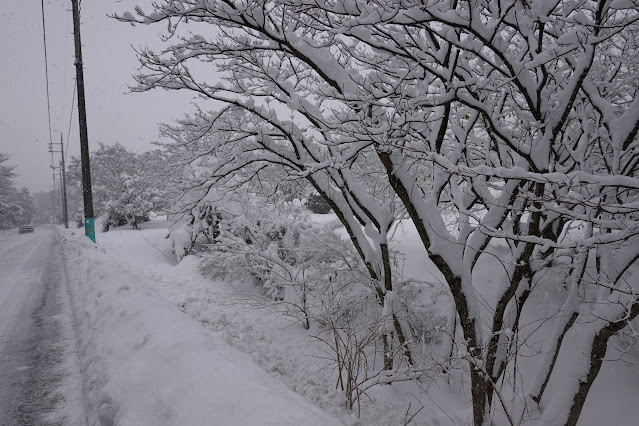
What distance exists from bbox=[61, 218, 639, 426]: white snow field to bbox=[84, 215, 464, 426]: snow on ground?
2 cm

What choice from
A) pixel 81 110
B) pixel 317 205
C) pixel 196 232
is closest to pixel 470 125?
pixel 196 232

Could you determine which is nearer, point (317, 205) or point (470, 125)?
point (470, 125)

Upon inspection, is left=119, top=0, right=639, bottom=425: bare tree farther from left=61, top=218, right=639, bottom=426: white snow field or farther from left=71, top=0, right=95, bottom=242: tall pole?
left=71, top=0, right=95, bottom=242: tall pole

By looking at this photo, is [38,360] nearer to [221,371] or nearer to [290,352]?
[221,371]

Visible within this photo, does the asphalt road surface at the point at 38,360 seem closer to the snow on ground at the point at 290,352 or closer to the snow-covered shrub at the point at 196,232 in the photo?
the snow on ground at the point at 290,352

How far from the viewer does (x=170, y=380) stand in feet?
8.82

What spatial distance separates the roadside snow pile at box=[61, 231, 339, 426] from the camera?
7.52ft

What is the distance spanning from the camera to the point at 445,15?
3.15m

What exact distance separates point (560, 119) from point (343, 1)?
8.44 ft

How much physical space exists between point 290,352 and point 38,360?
3.86m

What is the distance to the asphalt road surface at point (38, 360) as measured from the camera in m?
3.08

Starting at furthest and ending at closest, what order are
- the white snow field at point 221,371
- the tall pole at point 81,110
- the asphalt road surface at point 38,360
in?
the tall pole at point 81,110, the asphalt road surface at point 38,360, the white snow field at point 221,371

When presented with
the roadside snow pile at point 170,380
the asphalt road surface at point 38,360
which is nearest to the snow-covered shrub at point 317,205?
the asphalt road surface at point 38,360

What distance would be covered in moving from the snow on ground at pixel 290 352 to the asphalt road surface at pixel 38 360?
1.57m
